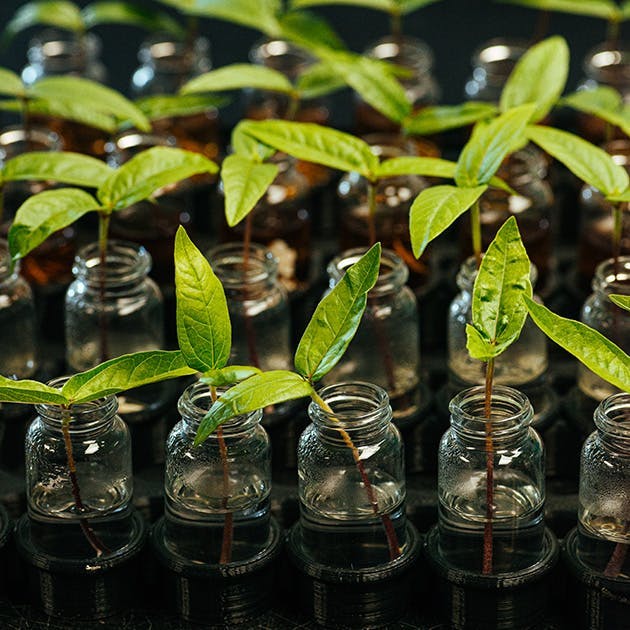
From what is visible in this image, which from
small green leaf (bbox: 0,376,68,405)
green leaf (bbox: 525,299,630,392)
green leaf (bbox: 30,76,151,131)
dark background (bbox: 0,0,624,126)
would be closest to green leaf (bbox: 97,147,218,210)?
green leaf (bbox: 30,76,151,131)

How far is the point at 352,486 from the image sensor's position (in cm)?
112

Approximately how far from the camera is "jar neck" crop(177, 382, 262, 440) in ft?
3.60

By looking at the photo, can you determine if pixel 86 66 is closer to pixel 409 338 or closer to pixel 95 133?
pixel 95 133

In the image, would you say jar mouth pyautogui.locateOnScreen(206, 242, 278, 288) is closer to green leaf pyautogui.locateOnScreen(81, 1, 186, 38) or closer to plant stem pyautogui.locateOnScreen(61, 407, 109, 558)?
plant stem pyautogui.locateOnScreen(61, 407, 109, 558)

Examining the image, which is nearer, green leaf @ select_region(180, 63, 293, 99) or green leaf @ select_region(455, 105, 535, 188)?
green leaf @ select_region(455, 105, 535, 188)

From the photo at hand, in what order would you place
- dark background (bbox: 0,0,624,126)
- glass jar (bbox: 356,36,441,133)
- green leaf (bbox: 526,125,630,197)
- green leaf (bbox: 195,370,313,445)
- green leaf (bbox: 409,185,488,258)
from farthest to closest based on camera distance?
dark background (bbox: 0,0,624,126) → glass jar (bbox: 356,36,441,133) → green leaf (bbox: 526,125,630,197) → green leaf (bbox: 409,185,488,258) → green leaf (bbox: 195,370,313,445)

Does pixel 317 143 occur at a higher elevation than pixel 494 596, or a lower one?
higher

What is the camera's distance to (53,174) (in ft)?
4.17

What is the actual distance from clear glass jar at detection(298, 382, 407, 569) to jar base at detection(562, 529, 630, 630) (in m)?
0.12

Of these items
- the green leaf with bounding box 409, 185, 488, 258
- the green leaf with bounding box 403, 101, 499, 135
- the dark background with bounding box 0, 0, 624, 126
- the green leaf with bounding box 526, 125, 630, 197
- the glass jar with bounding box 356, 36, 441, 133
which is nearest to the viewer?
the green leaf with bounding box 409, 185, 488, 258

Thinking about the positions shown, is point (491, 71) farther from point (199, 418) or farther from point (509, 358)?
point (199, 418)

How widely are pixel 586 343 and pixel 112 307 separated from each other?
434mm

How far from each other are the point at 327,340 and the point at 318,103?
28.8 inches

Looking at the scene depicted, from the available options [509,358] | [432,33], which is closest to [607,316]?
[509,358]
